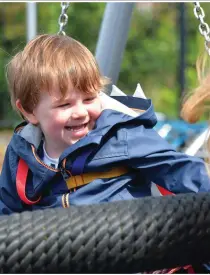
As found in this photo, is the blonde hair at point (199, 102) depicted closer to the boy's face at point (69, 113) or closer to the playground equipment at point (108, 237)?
the boy's face at point (69, 113)

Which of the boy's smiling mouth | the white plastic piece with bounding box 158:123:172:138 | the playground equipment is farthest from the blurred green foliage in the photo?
the playground equipment

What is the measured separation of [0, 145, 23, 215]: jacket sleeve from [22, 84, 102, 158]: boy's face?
12cm

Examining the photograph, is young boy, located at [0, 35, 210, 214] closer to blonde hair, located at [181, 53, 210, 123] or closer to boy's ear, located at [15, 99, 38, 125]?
boy's ear, located at [15, 99, 38, 125]

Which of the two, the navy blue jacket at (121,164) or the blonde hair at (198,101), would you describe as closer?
the navy blue jacket at (121,164)

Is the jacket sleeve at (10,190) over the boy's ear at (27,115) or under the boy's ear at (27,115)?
under

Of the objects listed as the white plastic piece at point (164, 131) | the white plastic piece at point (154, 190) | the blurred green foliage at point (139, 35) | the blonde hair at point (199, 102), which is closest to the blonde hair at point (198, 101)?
the blonde hair at point (199, 102)

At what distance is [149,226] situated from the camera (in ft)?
2.90

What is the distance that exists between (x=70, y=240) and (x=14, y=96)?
0.68 meters

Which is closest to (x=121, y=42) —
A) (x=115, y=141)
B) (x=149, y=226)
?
(x=115, y=141)

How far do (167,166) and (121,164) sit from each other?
0.10 m

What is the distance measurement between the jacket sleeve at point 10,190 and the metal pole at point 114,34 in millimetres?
656

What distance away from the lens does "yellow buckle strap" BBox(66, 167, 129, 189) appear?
131cm

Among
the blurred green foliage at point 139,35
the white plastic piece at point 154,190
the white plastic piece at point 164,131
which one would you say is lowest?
the blurred green foliage at point 139,35

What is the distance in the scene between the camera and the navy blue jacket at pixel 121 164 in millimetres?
1253
